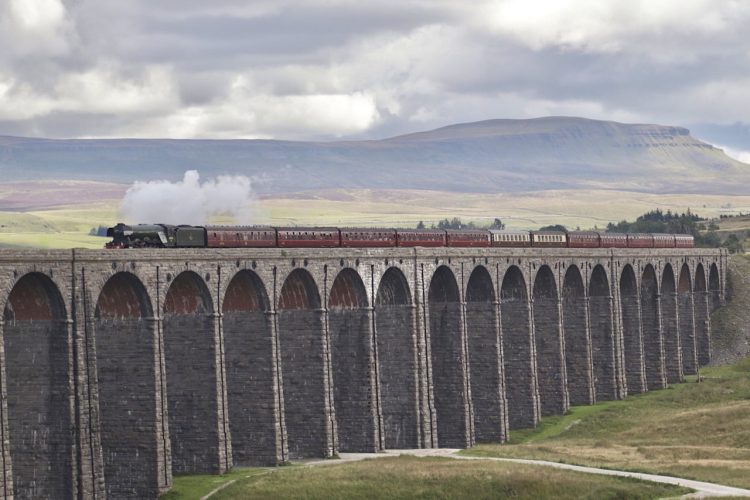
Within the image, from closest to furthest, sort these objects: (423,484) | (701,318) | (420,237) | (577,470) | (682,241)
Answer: (423,484)
(577,470)
(420,237)
(701,318)
(682,241)

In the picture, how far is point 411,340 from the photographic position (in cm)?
7588

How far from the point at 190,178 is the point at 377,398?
50.7 metres

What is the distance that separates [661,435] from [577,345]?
47.4 feet

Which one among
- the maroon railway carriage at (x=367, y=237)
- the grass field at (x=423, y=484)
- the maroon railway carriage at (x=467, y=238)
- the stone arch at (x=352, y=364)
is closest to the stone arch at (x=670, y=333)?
→ the maroon railway carriage at (x=467, y=238)

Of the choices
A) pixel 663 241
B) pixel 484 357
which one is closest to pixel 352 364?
pixel 484 357

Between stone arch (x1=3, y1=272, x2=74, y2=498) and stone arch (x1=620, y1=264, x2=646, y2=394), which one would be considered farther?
stone arch (x1=620, y1=264, x2=646, y2=394)

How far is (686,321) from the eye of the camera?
121438mm

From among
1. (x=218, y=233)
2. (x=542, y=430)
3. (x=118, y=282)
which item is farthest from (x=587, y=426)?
(x=118, y=282)

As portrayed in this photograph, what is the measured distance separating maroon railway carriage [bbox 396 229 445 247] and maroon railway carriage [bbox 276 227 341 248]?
656 centimetres

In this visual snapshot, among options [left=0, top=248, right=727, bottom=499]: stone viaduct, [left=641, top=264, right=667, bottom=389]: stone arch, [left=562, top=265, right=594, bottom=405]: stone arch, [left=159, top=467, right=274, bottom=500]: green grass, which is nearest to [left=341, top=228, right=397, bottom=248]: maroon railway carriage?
[left=0, top=248, right=727, bottom=499]: stone viaduct

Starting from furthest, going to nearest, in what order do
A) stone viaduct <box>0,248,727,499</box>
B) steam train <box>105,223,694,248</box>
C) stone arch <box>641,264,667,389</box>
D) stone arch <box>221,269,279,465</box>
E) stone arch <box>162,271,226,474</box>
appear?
1. stone arch <box>641,264,667,389</box>
2. stone arch <box>221,269,279,465</box>
3. steam train <box>105,223,694,248</box>
4. stone arch <box>162,271,226,474</box>
5. stone viaduct <box>0,248,727,499</box>

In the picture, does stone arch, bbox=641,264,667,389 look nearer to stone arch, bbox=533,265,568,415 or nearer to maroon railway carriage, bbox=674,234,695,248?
maroon railway carriage, bbox=674,234,695,248

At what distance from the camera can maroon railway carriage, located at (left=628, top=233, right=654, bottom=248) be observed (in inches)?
4441

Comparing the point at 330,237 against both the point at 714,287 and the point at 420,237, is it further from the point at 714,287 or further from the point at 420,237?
the point at 714,287
